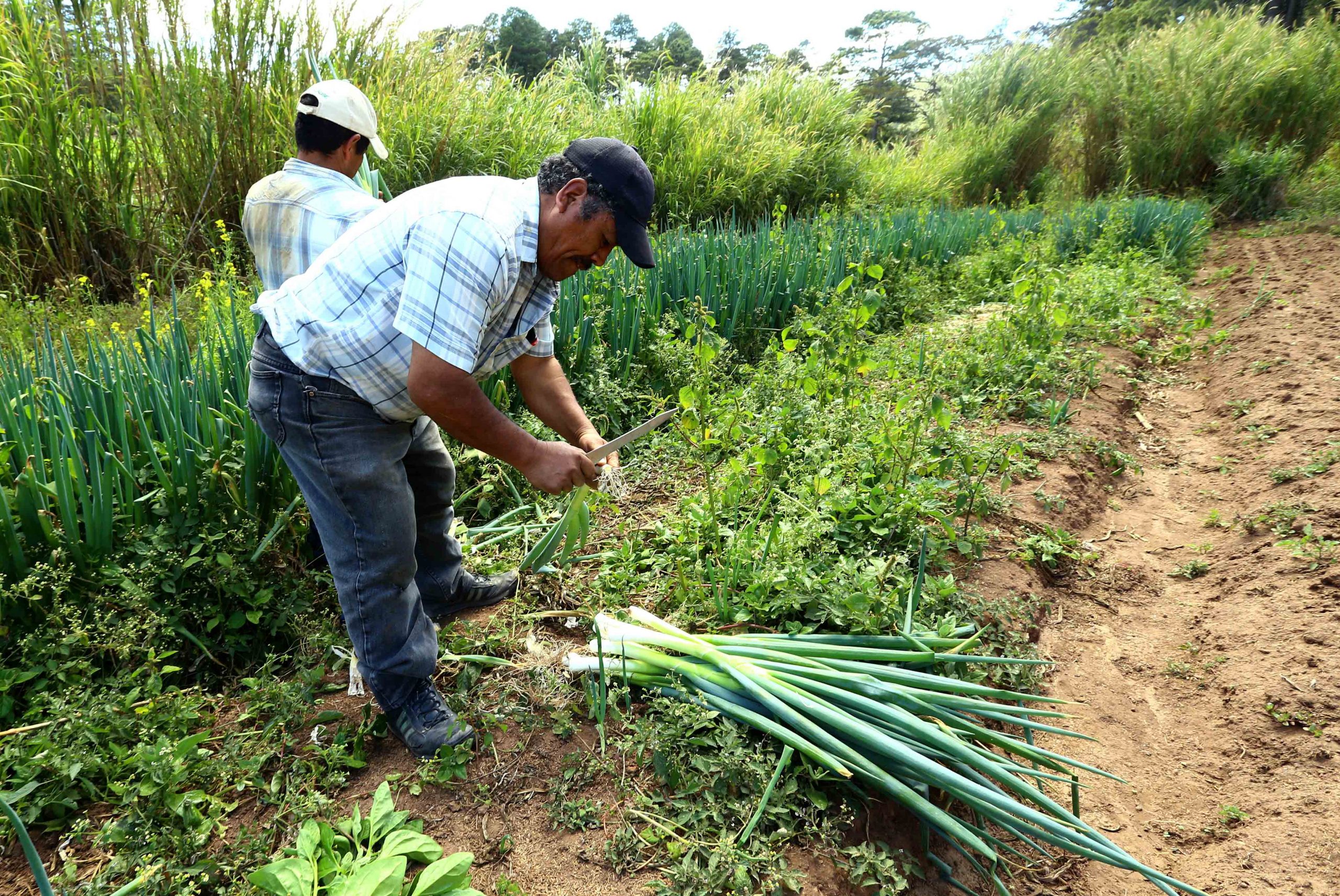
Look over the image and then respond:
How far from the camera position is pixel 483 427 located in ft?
5.33

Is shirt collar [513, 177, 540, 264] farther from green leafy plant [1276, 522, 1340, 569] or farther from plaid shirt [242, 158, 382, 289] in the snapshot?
green leafy plant [1276, 522, 1340, 569]

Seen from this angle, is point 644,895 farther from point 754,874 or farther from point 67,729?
point 67,729

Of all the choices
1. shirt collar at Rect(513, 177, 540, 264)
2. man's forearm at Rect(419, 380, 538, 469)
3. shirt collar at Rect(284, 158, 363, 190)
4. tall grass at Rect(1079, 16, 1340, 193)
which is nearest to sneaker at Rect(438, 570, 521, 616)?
man's forearm at Rect(419, 380, 538, 469)

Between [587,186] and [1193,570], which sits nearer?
[587,186]

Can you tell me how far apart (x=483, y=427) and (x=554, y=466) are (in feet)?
0.65

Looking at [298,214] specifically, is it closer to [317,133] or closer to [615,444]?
[317,133]

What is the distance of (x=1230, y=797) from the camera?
80.8 inches

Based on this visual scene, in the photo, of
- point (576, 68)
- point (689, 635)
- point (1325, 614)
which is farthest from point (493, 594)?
point (576, 68)

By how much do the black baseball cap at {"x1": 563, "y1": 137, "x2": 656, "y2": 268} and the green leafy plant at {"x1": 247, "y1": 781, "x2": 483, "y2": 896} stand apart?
4.22 ft

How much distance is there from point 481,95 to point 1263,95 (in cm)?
1121

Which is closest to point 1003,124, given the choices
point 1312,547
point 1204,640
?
point 1312,547

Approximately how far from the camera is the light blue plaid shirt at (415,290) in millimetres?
1532

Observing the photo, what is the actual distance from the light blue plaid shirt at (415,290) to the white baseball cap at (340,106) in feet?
3.53

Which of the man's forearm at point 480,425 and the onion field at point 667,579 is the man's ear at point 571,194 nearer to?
the man's forearm at point 480,425
